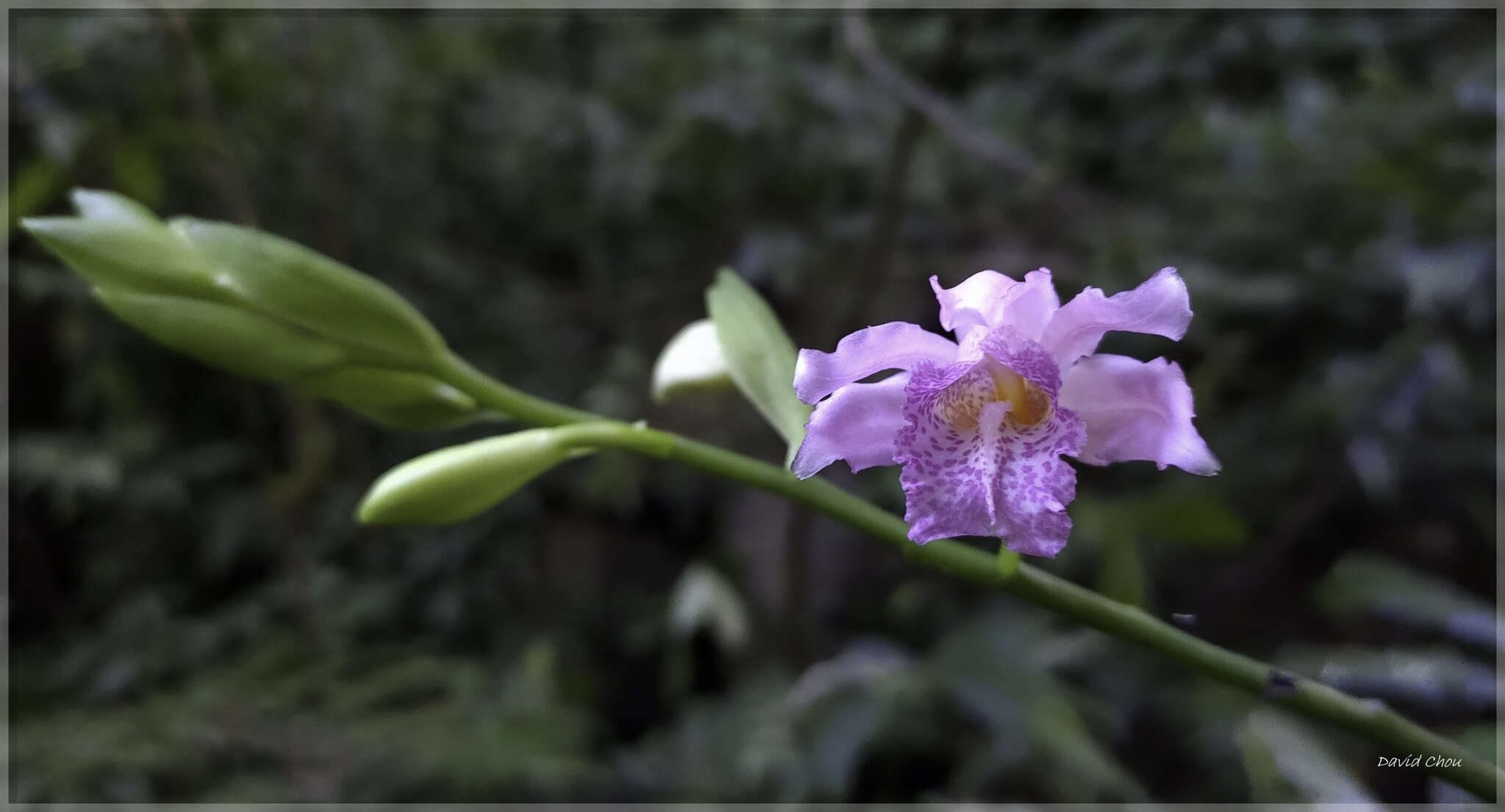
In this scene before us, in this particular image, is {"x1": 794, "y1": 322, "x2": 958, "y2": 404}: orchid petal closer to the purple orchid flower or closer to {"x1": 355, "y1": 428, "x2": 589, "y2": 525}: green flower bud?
the purple orchid flower

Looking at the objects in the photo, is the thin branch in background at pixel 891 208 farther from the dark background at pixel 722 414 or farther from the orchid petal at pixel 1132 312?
the orchid petal at pixel 1132 312

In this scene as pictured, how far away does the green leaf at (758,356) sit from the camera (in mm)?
366

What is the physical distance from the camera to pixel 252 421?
4.78 feet

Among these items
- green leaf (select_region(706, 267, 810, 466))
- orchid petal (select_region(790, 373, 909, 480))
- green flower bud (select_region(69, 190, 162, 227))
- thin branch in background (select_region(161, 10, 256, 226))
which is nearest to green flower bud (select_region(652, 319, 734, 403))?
green leaf (select_region(706, 267, 810, 466))

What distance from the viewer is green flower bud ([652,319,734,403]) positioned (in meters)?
0.41

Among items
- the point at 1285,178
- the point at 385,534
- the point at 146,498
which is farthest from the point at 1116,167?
the point at 146,498

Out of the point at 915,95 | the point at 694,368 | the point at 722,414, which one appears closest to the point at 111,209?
the point at 694,368

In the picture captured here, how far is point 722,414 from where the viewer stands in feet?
5.11

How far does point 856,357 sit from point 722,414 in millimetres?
1280

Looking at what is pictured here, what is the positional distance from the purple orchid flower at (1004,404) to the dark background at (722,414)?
74 cm

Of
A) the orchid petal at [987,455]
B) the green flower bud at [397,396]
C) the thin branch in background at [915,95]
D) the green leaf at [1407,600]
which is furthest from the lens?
the thin branch in background at [915,95]

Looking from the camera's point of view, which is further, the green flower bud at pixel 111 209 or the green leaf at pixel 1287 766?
the green leaf at pixel 1287 766

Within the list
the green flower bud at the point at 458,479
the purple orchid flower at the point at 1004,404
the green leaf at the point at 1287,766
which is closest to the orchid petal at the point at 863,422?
the purple orchid flower at the point at 1004,404

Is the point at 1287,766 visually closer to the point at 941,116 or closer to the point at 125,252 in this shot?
the point at 941,116
